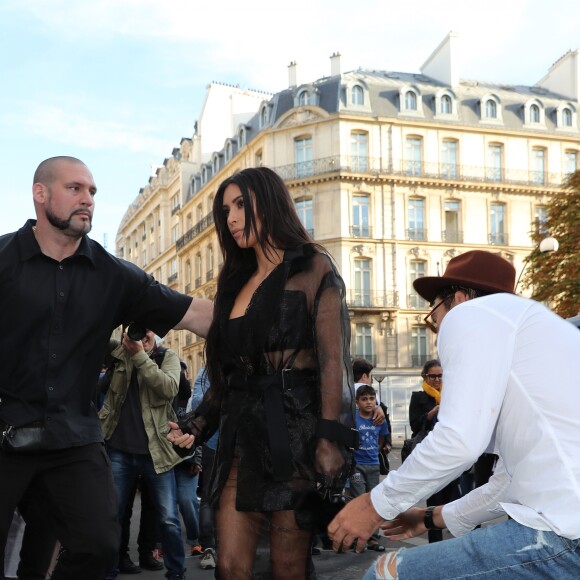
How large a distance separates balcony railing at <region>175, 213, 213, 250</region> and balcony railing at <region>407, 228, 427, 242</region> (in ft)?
44.9

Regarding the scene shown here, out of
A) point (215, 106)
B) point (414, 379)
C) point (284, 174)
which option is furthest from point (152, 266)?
point (414, 379)

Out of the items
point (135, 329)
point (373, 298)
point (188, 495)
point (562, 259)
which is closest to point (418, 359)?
point (373, 298)

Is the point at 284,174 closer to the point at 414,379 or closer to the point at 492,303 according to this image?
the point at 414,379

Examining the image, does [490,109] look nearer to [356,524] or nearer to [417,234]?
[417,234]

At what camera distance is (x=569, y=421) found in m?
2.18

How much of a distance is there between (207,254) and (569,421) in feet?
167

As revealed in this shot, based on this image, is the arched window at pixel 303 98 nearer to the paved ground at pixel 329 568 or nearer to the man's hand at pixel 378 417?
the man's hand at pixel 378 417

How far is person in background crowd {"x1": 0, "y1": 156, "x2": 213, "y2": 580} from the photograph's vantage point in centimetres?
352

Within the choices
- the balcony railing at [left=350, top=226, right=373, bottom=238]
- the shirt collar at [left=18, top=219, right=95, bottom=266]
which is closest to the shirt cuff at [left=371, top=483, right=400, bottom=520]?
the shirt collar at [left=18, top=219, right=95, bottom=266]

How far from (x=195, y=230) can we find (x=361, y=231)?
16.0 metres

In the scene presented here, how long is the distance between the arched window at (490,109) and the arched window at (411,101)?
430cm

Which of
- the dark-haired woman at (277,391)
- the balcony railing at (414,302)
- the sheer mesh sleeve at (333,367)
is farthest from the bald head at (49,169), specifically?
the balcony railing at (414,302)

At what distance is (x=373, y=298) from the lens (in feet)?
136

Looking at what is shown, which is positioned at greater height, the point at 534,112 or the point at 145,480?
the point at 534,112
